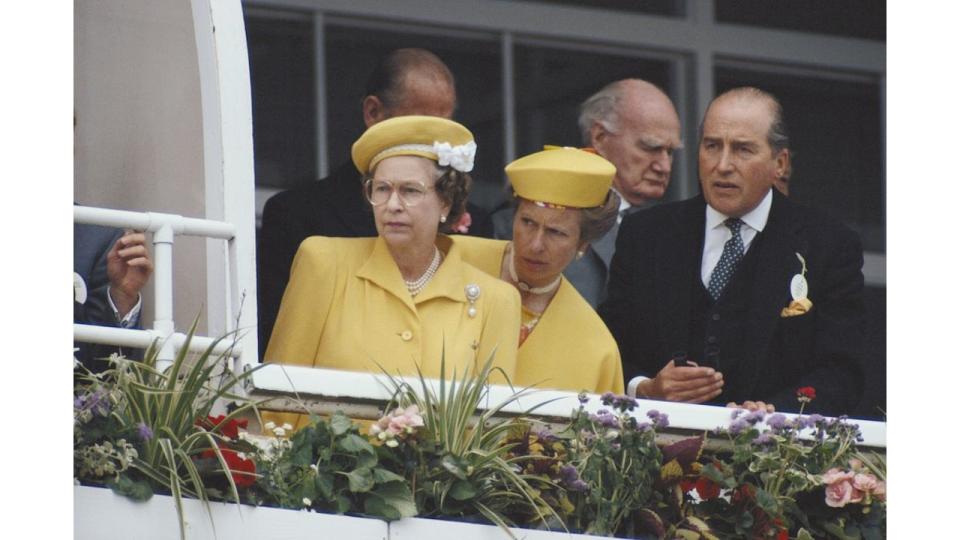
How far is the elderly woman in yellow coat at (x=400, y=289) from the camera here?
6516 millimetres

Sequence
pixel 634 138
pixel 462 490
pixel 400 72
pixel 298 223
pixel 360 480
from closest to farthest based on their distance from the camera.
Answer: pixel 360 480, pixel 462 490, pixel 298 223, pixel 400 72, pixel 634 138

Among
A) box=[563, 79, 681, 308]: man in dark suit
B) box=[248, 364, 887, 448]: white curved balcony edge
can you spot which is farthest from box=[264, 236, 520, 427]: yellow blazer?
box=[563, 79, 681, 308]: man in dark suit

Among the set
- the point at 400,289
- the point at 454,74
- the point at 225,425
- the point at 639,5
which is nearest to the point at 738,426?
the point at 400,289

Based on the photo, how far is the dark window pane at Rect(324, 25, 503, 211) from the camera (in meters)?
10.1

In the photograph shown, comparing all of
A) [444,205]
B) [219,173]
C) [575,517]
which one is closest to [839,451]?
[575,517]

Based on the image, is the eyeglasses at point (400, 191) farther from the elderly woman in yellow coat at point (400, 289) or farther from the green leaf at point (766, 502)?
the green leaf at point (766, 502)

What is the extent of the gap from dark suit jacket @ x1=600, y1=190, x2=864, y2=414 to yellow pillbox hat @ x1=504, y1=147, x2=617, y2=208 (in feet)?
1.19

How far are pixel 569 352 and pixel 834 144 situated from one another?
4.52m

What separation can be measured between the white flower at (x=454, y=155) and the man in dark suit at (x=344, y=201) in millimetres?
285

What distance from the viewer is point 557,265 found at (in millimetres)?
6809

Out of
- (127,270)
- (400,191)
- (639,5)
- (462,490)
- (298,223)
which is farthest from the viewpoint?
(639,5)

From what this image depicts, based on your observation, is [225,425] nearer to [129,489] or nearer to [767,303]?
[129,489]

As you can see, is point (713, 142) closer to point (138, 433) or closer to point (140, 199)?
point (140, 199)
